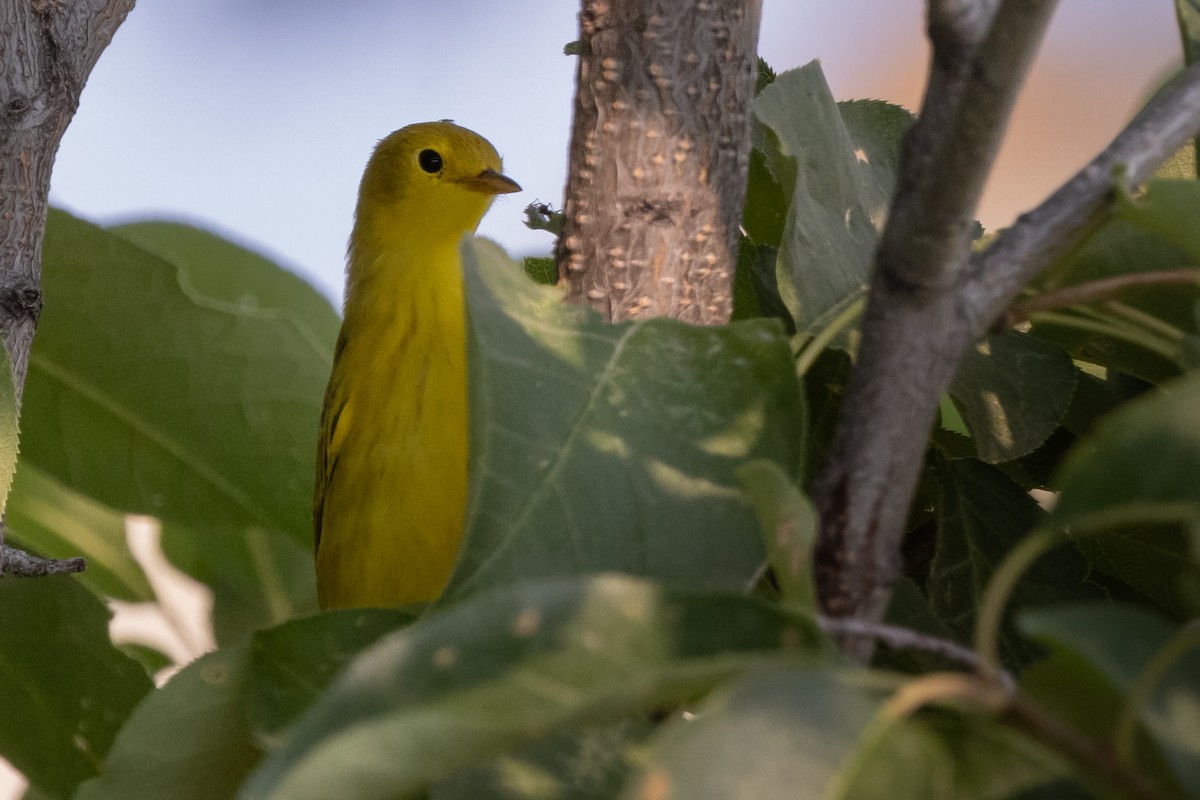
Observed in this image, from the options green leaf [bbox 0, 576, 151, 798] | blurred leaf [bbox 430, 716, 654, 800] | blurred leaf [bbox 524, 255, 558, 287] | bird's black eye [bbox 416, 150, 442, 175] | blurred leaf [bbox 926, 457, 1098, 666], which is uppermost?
bird's black eye [bbox 416, 150, 442, 175]

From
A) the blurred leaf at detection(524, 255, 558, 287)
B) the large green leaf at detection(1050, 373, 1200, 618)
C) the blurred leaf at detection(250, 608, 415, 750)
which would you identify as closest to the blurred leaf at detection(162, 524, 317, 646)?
the blurred leaf at detection(524, 255, 558, 287)

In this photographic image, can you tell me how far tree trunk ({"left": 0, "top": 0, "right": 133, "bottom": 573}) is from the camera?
627 mm

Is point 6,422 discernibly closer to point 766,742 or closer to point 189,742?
point 189,742

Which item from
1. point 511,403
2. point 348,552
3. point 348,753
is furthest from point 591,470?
point 348,552

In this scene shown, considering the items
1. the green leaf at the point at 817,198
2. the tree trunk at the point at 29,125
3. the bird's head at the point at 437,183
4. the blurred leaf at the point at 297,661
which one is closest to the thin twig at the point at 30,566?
the tree trunk at the point at 29,125

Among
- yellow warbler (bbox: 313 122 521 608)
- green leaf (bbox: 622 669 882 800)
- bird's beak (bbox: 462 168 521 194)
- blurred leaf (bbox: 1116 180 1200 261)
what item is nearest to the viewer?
green leaf (bbox: 622 669 882 800)

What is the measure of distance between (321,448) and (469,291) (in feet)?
2.85

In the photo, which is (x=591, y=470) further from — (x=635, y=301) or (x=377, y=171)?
(x=377, y=171)

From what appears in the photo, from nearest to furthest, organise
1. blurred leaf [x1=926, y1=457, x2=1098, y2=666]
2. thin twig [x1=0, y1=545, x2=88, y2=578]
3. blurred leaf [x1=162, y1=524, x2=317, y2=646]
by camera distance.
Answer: blurred leaf [x1=926, y1=457, x2=1098, y2=666]
thin twig [x1=0, y1=545, x2=88, y2=578]
blurred leaf [x1=162, y1=524, x2=317, y2=646]

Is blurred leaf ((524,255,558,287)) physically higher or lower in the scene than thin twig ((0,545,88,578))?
higher

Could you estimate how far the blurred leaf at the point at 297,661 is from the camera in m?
0.40

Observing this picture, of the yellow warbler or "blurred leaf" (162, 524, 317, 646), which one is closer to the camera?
"blurred leaf" (162, 524, 317, 646)

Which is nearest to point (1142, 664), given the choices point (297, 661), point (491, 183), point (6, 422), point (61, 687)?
point (297, 661)

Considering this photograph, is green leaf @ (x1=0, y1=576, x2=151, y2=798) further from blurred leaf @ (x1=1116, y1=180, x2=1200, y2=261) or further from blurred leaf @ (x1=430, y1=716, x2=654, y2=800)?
blurred leaf @ (x1=1116, y1=180, x2=1200, y2=261)
